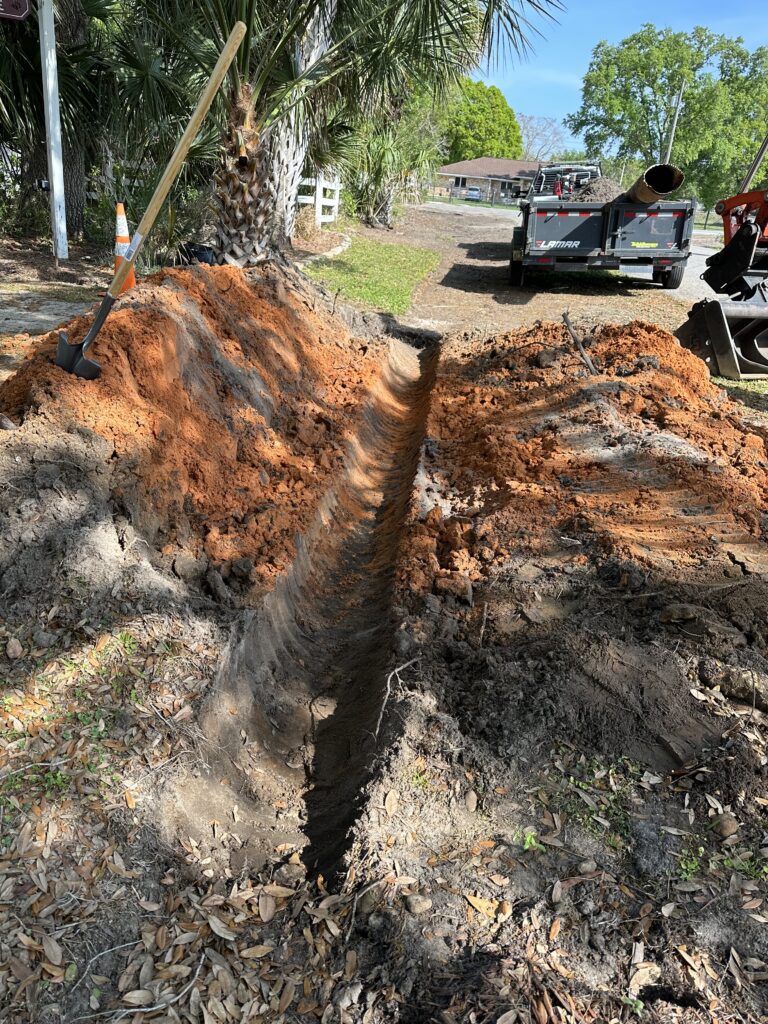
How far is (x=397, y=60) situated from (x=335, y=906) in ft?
27.1

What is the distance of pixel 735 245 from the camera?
848 cm

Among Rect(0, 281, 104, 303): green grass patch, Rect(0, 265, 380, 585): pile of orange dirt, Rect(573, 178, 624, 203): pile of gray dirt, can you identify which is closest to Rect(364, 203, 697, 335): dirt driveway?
Rect(573, 178, 624, 203): pile of gray dirt

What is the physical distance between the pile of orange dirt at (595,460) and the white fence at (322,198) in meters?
13.7

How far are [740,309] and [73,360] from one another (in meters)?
7.56

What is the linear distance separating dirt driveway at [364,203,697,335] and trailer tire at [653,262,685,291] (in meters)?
0.20

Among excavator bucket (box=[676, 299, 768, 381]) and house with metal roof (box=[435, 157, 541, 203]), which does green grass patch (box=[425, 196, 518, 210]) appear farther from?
excavator bucket (box=[676, 299, 768, 381])

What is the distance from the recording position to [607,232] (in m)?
12.9

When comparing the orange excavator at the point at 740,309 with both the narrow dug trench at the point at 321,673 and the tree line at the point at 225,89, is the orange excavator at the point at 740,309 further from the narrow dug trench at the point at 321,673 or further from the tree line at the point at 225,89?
the narrow dug trench at the point at 321,673

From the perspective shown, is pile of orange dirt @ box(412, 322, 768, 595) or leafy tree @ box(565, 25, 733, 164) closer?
pile of orange dirt @ box(412, 322, 768, 595)

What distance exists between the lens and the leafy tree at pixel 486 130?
74500mm

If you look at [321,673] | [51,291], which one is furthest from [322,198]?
[321,673]

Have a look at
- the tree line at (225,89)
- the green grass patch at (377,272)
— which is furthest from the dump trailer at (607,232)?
the tree line at (225,89)

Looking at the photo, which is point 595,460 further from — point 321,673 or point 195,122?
point 195,122

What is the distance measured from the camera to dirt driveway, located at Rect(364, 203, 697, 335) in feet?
38.8
